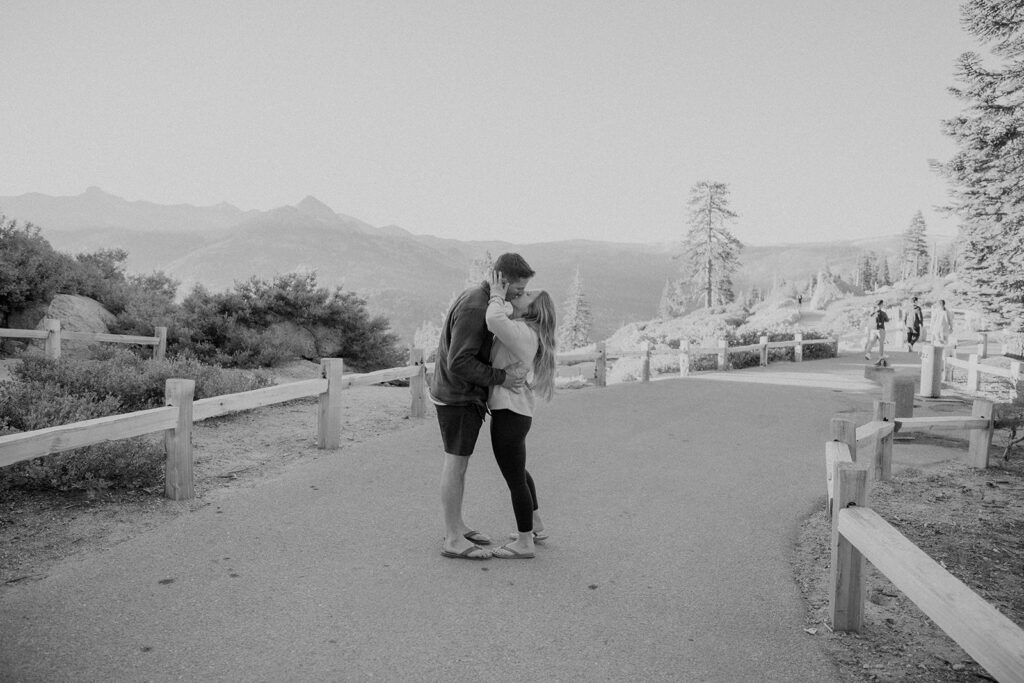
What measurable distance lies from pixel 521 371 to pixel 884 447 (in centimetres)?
465

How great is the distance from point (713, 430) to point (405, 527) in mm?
6011

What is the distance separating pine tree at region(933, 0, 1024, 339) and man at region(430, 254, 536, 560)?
1409cm

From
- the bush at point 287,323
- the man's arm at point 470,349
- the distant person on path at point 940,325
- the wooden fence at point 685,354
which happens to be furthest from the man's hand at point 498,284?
the distant person on path at point 940,325

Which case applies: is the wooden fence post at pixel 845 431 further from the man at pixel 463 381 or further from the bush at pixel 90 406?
the bush at pixel 90 406

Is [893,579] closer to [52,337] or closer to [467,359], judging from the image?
[467,359]

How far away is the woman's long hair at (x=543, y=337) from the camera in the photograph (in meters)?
4.43

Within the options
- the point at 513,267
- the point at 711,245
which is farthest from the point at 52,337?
the point at 711,245

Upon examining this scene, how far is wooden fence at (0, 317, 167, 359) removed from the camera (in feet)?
37.9

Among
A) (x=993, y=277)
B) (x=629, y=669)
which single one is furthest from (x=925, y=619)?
(x=993, y=277)

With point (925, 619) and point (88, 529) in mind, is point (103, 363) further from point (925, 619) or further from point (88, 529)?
point (925, 619)

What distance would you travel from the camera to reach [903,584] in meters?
2.71

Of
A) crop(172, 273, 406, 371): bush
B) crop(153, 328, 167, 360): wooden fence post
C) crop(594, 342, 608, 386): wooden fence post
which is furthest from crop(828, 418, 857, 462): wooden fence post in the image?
crop(153, 328, 167, 360): wooden fence post

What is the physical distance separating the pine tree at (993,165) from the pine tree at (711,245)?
3198 cm

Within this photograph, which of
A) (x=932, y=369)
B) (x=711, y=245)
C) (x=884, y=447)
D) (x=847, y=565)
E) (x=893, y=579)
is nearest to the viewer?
(x=893, y=579)
